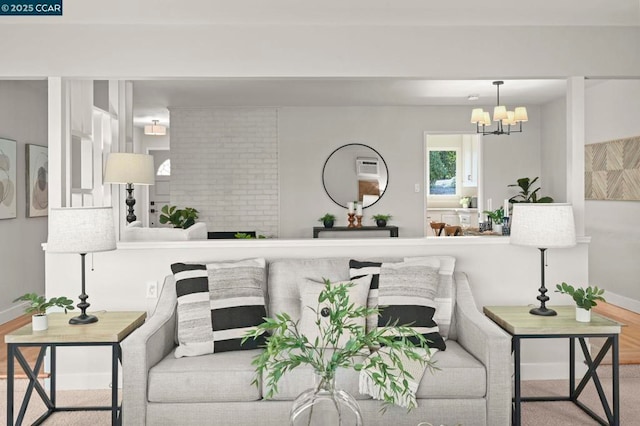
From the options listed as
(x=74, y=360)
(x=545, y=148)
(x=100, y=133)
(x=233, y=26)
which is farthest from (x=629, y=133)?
(x=74, y=360)

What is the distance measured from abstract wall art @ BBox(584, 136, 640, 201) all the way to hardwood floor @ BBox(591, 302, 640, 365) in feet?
3.79

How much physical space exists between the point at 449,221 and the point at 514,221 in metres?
7.02

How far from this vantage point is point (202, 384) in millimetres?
2750

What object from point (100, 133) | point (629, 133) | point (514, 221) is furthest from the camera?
point (629, 133)

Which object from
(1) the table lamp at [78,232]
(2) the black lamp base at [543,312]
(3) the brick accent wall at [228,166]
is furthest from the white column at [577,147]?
(3) the brick accent wall at [228,166]

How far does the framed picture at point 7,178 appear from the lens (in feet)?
17.5

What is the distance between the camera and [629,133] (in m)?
5.73

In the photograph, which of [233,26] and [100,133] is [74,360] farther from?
[233,26]

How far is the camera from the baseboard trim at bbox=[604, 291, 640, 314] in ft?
18.4

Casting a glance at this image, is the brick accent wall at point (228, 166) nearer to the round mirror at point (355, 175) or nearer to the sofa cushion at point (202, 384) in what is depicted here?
the round mirror at point (355, 175)

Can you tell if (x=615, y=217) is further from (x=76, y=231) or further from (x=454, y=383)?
(x=76, y=231)

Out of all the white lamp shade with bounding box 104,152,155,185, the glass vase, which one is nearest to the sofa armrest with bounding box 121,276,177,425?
the glass vase

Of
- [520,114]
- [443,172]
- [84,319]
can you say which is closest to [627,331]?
[520,114]

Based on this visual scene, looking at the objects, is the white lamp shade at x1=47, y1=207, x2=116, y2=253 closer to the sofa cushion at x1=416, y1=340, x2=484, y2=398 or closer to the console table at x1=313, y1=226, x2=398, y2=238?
the sofa cushion at x1=416, y1=340, x2=484, y2=398
